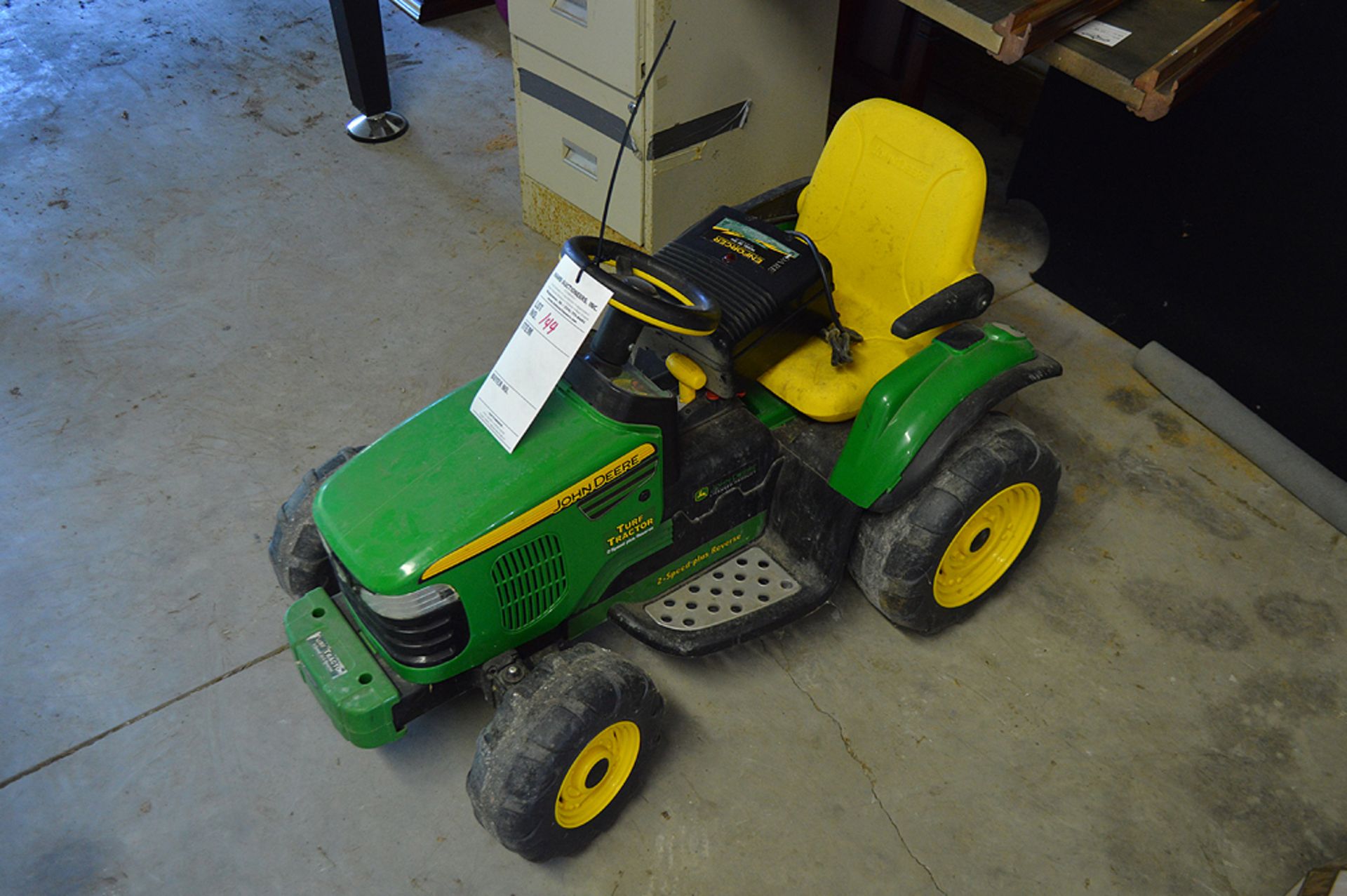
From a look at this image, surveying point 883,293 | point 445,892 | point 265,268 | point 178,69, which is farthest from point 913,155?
point 178,69

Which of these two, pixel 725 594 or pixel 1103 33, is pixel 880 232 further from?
pixel 725 594

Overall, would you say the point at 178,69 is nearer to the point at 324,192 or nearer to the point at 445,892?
the point at 324,192

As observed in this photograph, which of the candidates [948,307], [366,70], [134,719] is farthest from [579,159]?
[134,719]

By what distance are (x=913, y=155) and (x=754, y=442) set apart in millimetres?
865

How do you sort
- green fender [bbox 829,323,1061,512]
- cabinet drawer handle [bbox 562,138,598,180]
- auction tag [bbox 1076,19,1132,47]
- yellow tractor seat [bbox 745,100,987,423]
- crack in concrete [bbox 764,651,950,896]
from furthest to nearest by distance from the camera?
cabinet drawer handle [bbox 562,138,598,180] < auction tag [bbox 1076,19,1132,47] < yellow tractor seat [bbox 745,100,987,423] < green fender [bbox 829,323,1061,512] < crack in concrete [bbox 764,651,950,896]

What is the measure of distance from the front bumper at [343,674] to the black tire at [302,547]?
0.55ft

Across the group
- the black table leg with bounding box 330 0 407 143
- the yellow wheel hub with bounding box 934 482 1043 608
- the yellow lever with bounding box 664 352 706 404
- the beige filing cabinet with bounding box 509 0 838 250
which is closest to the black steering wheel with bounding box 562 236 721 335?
the yellow lever with bounding box 664 352 706 404

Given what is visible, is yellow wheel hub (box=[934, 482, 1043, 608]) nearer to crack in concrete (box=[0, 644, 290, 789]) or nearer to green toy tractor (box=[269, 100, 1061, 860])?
green toy tractor (box=[269, 100, 1061, 860])

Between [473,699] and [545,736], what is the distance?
0.63 metres

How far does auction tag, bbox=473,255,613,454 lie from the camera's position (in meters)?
2.09

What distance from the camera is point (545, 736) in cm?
212

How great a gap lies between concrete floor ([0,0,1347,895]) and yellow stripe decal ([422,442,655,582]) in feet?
2.31

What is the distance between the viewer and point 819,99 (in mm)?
4039

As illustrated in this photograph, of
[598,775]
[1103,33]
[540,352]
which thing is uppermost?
[1103,33]
